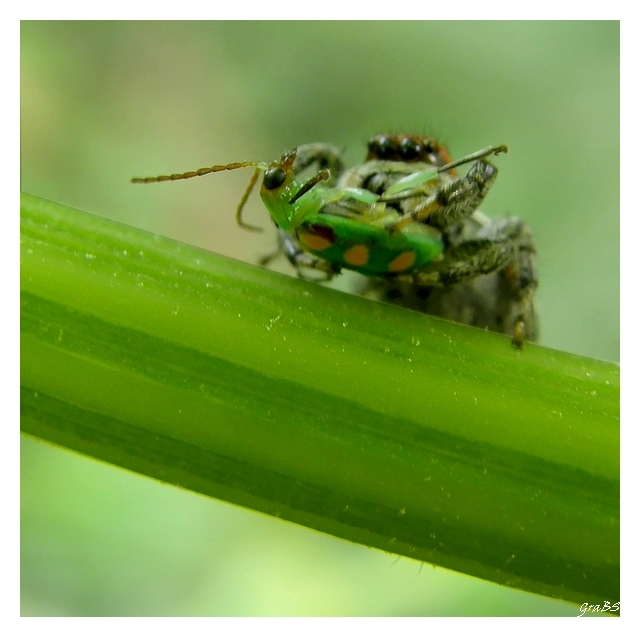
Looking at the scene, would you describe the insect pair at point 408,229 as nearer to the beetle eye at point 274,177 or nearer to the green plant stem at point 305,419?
the beetle eye at point 274,177

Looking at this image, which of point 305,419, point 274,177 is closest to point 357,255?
point 274,177

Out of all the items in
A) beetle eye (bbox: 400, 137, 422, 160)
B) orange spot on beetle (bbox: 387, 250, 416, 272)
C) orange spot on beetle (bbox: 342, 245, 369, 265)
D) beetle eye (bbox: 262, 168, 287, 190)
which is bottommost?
orange spot on beetle (bbox: 342, 245, 369, 265)

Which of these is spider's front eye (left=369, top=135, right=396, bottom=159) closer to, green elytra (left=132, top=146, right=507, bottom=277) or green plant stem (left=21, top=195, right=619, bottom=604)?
green elytra (left=132, top=146, right=507, bottom=277)

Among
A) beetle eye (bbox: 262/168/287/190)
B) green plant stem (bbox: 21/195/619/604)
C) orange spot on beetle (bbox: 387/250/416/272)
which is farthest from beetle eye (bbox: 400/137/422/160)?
green plant stem (bbox: 21/195/619/604)

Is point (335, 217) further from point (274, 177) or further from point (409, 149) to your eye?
point (409, 149)

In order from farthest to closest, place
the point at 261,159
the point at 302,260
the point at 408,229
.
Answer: the point at 261,159, the point at 302,260, the point at 408,229

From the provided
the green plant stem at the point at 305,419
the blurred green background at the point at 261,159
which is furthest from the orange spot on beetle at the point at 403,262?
the blurred green background at the point at 261,159

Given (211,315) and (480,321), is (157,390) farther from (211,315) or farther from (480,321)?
(480,321)
